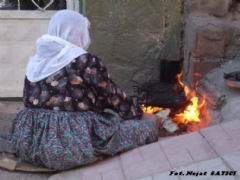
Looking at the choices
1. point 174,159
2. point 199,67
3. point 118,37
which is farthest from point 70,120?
point 118,37

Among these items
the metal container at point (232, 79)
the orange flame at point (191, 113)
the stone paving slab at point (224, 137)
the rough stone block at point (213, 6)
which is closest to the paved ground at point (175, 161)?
the stone paving slab at point (224, 137)

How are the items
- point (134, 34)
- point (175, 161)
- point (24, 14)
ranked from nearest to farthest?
point (175, 161) < point (134, 34) < point (24, 14)

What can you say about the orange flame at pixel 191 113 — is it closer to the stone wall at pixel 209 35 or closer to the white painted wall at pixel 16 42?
the stone wall at pixel 209 35

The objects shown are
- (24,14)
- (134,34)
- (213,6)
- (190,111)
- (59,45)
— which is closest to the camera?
(59,45)

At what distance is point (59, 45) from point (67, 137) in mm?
632

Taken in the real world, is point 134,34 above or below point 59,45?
below

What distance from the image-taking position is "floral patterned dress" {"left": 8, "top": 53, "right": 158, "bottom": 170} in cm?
332

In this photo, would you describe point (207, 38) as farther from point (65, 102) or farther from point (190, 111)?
point (65, 102)

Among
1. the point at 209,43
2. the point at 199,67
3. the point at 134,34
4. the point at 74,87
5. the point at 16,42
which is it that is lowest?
the point at 16,42

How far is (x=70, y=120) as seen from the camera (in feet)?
11.0

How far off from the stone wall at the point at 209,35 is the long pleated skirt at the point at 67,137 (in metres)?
1.51

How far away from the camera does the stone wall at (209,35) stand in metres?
4.71

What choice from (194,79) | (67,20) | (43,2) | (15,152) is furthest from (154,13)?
(15,152)

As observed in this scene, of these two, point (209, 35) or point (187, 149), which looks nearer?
point (187, 149)
